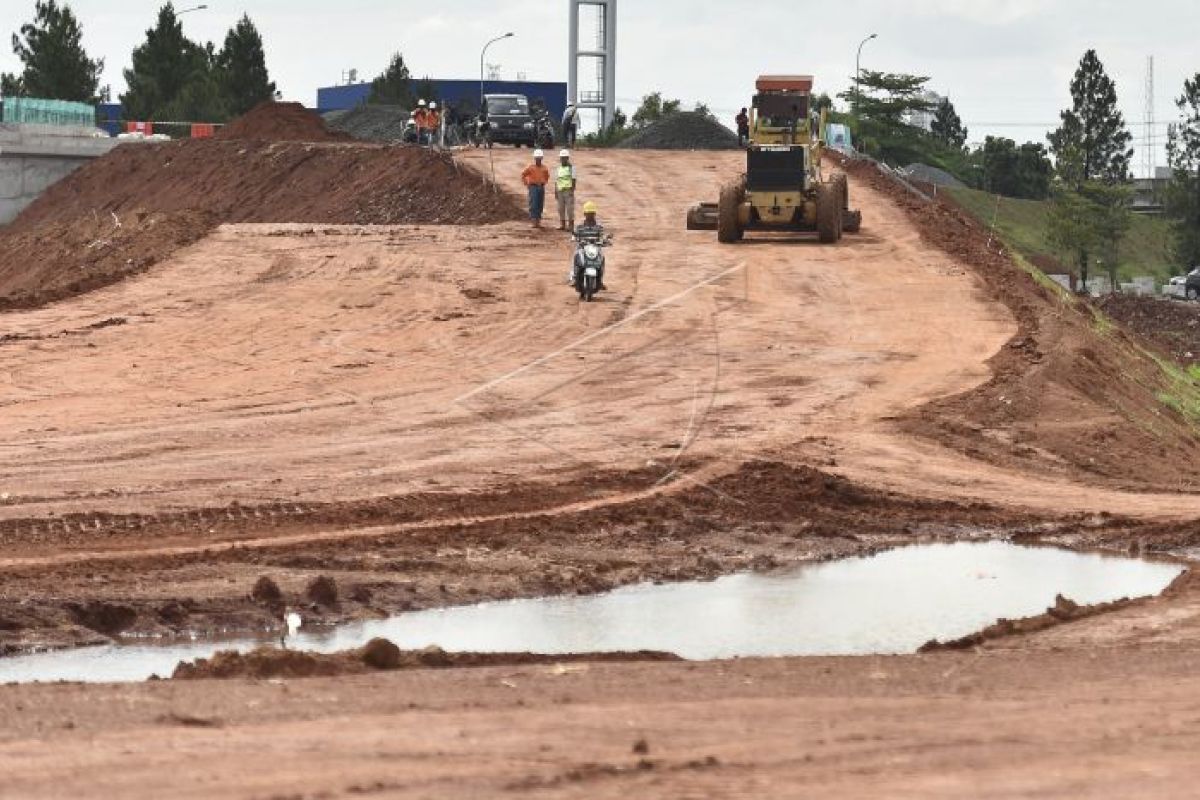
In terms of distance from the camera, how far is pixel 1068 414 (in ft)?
82.5

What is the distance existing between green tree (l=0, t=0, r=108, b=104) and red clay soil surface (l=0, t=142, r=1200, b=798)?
54058 millimetres

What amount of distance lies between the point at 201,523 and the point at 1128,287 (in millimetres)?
83143

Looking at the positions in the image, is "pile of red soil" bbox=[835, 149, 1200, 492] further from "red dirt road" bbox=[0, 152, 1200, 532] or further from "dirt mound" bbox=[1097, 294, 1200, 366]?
"dirt mound" bbox=[1097, 294, 1200, 366]

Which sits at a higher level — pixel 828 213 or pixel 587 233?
pixel 828 213

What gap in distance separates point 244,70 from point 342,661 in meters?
87.1

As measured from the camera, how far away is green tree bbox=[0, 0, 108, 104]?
3757 inches

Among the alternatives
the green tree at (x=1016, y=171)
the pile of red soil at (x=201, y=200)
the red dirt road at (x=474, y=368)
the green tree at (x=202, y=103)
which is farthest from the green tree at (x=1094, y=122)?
the red dirt road at (x=474, y=368)

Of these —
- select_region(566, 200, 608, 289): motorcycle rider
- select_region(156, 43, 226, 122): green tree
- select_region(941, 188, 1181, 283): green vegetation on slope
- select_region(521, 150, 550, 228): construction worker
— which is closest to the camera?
select_region(566, 200, 608, 289): motorcycle rider

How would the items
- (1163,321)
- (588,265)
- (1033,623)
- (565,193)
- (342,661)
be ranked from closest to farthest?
(342,661) < (1033,623) < (588,265) < (565,193) < (1163,321)

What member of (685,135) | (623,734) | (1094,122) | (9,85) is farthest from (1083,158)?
(623,734)

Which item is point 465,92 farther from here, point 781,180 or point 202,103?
point 781,180

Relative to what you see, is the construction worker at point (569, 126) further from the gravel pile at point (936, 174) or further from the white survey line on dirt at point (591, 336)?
the gravel pile at point (936, 174)

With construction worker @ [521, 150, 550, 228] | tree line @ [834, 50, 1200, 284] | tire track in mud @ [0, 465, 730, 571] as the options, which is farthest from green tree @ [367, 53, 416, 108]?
tire track in mud @ [0, 465, 730, 571]

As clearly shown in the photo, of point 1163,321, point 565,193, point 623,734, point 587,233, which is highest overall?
point 565,193
